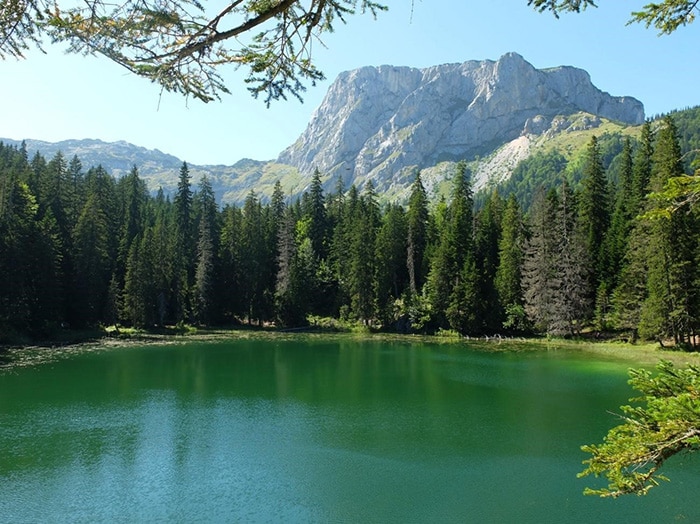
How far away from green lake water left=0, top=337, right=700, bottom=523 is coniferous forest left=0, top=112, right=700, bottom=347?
1445 centimetres

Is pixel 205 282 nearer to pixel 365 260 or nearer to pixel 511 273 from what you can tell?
pixel 365 260

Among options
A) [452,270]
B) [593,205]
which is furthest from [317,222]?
[593,205]

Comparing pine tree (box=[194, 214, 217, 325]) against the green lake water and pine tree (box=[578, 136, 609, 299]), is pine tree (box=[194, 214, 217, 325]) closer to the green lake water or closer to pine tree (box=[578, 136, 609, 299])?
the green lake water

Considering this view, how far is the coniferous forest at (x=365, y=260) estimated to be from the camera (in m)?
45.4

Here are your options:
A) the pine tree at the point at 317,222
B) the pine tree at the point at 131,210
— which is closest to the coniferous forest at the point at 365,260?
the pine tree at the point at 317,222

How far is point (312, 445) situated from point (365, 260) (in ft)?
145

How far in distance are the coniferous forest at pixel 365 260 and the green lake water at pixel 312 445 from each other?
1445 centimetres

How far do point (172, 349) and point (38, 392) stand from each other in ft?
60.9

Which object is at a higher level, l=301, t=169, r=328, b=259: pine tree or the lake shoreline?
l=301, t=169, r=328, b=259: pine tree

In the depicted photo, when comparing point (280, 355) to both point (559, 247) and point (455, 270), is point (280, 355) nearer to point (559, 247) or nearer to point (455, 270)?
point (455, 270)

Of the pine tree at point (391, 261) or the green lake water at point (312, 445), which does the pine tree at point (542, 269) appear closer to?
the pine tree at point (391, 261)

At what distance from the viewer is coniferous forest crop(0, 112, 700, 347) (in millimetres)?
45438

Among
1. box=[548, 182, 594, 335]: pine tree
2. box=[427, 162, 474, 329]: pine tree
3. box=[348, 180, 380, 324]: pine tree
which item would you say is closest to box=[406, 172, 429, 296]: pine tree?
box=[427, 162, 474, 329]: pine tree

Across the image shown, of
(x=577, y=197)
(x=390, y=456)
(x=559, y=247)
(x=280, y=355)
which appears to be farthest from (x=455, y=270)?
(x=390, y=456)
